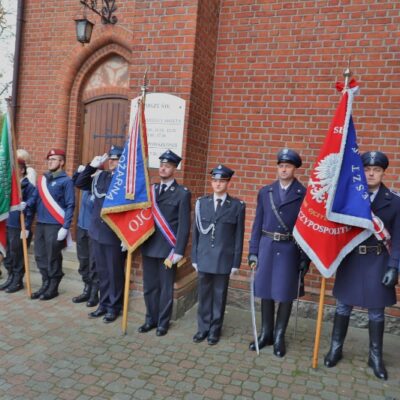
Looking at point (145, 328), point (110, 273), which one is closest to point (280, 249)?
point (145, 328)

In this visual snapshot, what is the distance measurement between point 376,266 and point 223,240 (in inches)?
54.0

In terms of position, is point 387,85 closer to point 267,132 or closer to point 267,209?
point 267,132

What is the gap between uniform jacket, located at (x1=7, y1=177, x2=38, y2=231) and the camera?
5141 mm

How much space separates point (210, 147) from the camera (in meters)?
5.27

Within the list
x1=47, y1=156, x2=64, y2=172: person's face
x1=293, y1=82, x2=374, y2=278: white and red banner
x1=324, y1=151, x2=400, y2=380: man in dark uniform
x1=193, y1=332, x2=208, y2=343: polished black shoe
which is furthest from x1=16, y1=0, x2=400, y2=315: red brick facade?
x1=293, y1=82, x2=374, y2=278: white and red banner

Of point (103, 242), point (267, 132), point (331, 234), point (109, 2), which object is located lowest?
point (103, 242)

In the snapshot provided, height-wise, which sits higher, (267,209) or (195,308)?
(267,209)

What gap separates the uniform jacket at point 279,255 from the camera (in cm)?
381

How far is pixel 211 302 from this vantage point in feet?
13.5

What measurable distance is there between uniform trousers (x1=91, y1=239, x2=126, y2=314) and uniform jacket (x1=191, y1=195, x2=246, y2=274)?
980 millimetres

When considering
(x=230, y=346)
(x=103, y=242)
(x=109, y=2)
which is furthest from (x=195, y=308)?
(x=109, y=2)

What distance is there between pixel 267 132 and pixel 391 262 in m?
2.20

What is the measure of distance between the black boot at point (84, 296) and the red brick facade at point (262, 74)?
45.7 inches

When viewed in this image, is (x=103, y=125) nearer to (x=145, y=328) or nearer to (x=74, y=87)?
(x=74, y=87)
